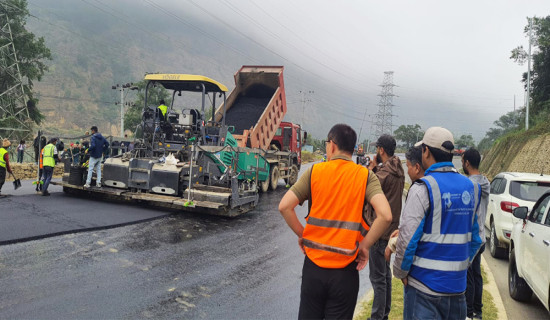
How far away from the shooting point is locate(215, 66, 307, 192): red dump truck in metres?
12.6

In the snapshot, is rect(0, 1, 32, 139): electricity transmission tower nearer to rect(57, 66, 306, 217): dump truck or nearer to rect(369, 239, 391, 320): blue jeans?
rect(57, 66, 306, 217): dump truck

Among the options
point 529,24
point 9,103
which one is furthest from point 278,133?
point 529,24

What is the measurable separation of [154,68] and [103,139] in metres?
151

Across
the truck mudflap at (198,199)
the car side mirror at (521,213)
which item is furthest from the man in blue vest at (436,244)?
the truck mudflap at (198,199)

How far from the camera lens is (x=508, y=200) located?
6.20 metres

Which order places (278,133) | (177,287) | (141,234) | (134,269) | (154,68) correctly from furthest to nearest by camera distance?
(154,68), (278,133), (141,234), (134,269), (177,287)

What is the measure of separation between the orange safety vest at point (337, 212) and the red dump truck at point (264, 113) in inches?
370

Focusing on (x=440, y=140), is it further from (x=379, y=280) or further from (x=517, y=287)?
(x=517, y=287)

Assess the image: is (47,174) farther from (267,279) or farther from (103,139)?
(267,279)

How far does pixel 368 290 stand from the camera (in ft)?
15.7

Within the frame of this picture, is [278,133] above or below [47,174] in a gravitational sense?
above

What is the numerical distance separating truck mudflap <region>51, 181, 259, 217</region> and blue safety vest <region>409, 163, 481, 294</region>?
5.62m

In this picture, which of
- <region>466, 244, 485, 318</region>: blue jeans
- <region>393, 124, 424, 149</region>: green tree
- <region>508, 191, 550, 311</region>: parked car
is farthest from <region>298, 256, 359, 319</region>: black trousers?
<region>393, 124, 424, 149</region>: green tree

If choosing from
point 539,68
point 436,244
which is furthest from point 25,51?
point 539,68
